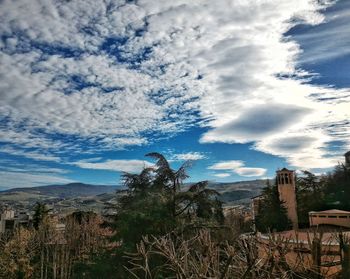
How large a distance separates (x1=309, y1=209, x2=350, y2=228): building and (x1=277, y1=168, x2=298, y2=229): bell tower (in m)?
2.52

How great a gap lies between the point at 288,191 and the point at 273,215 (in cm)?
268

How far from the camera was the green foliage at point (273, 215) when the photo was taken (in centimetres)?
2831

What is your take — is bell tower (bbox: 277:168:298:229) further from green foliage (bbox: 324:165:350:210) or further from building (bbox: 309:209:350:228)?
green foliage (bbox: 324:165:350:210)

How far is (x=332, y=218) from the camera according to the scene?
25656mm

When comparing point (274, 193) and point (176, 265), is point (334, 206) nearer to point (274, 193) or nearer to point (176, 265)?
point (274, 193)

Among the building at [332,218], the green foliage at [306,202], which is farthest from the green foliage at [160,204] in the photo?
the green foliage at [306,202]

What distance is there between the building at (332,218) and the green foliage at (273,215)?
2.33 m

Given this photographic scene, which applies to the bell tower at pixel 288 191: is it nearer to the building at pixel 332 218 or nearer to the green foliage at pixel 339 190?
the building at pixel 332 218

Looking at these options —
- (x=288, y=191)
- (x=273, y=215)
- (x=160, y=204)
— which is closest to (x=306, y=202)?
(x=288, y=191)

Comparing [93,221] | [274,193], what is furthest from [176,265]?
[93,221]

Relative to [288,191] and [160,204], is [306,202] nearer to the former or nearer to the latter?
[288,191]

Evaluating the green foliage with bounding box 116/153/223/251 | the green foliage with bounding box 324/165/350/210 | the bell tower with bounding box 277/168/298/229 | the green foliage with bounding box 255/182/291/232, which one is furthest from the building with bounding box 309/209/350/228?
the green foliage with bounding box 116/153/223/251

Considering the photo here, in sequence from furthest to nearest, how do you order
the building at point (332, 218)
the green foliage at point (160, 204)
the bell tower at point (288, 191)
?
the bell tower at point (288, 191) < the building at point (332, 218) < the green foliage at point (160, 204)

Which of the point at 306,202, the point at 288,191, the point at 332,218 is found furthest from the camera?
the point at 306,202
